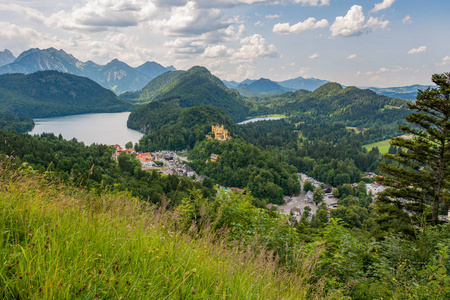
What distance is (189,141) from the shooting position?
9938cm

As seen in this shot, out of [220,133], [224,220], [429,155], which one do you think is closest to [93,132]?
[220,133]

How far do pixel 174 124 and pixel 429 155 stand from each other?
11380 centimetres

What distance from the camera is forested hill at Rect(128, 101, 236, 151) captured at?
317ft

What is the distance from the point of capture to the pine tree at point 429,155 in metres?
11.2

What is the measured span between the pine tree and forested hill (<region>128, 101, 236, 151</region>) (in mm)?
83426

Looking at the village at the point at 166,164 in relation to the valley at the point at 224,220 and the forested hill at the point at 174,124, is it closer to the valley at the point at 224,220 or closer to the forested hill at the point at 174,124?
the valley at the point at 224,220

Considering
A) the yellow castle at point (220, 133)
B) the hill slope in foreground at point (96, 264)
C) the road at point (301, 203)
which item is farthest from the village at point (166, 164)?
the hill slope in foreground at point (96, 264)

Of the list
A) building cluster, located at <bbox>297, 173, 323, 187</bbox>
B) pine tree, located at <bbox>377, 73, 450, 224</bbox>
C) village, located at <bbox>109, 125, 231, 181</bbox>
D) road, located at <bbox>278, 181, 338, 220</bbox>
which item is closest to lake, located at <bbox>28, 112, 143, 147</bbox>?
village, located at <bbox>109, 125, 231, 181</bbox>

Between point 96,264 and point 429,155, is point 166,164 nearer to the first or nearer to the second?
point 429,155

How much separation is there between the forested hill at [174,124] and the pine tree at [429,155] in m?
83.4

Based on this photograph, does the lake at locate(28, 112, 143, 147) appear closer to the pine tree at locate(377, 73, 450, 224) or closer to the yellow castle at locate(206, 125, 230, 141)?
the yellow castle at locate(206, 125, 230, 141)

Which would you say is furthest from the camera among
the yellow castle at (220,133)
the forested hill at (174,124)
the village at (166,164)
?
the forested hill at (174,124)

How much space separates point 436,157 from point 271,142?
93.8 metres

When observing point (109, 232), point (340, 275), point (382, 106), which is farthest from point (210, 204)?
point (382, 106)
